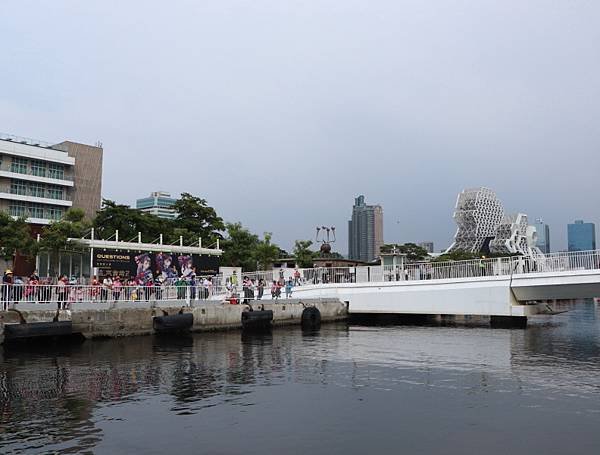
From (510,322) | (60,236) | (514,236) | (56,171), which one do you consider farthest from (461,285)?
(514,236)

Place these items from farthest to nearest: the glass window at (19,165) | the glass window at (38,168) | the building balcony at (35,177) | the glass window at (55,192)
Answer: the glass window at (55,192), the glass window at (38,168), the glass window at (19,165), the building balcony at (35,177)

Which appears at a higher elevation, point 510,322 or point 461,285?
point 461,285

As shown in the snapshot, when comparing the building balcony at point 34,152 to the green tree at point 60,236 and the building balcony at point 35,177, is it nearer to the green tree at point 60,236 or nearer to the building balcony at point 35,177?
the building balcony at point 35,177

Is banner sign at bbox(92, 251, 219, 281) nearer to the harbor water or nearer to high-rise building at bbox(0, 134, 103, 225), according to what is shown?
the harbor water

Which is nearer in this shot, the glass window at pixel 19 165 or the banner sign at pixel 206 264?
the banner sign at pixel 206 264

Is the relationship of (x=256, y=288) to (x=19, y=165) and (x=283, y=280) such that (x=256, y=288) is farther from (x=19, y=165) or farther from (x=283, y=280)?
(x=19, y=165)

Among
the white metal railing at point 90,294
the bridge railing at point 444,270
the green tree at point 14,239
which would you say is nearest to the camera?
the white metal railing at point 90,294

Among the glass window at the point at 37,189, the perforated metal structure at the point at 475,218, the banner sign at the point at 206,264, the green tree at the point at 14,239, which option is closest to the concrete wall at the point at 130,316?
the banner sign at the point at 206,264

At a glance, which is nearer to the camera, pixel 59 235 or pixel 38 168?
pixel 59 235

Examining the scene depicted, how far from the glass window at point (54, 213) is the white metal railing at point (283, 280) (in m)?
45.1

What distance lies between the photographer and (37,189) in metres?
78.5

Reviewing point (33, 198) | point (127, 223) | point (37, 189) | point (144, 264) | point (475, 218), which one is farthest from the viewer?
point (475, 218)

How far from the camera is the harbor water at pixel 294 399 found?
10.8 m

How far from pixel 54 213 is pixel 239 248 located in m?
35.9
